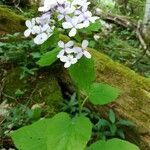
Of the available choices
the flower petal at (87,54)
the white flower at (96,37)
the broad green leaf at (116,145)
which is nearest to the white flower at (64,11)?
the flower petal at (87,54)

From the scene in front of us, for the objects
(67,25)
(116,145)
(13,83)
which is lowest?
(13,83)

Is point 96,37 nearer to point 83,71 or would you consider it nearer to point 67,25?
point 83,71

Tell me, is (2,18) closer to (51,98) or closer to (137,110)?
(51,98)

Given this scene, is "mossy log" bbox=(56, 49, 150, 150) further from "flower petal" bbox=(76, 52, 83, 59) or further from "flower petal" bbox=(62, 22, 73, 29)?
"flower petal" bbox=(62, 22, 73, 29)

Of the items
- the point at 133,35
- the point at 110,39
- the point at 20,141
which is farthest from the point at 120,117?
the point at 133,35

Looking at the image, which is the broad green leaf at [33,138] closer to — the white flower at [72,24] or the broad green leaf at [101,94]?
the broad green leaf at [101,94]

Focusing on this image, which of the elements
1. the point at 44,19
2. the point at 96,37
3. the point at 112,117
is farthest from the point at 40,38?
the point at 96,37
